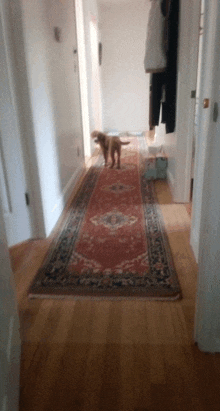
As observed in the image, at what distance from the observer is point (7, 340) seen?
101 cm

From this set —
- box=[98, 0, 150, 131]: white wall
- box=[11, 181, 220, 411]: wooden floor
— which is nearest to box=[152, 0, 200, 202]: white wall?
box=[11, 181, 220, 411]: wooden floor

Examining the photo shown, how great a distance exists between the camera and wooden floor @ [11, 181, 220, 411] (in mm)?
1085

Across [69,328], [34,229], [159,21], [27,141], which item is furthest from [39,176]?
→ [159,21]

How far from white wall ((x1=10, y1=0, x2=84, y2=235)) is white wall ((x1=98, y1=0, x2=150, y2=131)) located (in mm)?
2934

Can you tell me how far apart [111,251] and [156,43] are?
5.83 feet

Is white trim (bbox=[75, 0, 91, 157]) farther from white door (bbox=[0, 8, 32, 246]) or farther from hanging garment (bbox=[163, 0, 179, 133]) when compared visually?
white door (bbox=[0, 8, 32, 246])

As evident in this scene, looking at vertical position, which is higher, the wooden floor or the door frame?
the door frame

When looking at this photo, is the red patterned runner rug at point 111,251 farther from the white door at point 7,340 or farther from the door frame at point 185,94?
the white door at point 7,340

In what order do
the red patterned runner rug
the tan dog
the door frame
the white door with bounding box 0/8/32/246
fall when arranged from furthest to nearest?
1. the tan dog
2. the door frame
3. the white door with bounding box 0/8/32/246
4. the red patterned runner rug

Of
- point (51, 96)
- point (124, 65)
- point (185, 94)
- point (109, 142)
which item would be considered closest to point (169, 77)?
point (185, 94)

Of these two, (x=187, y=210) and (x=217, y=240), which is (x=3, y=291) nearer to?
(x=217, y=240)

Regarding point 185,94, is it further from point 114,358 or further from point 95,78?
point 95,78

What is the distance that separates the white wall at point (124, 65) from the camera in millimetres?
5781

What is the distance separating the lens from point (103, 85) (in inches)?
247
